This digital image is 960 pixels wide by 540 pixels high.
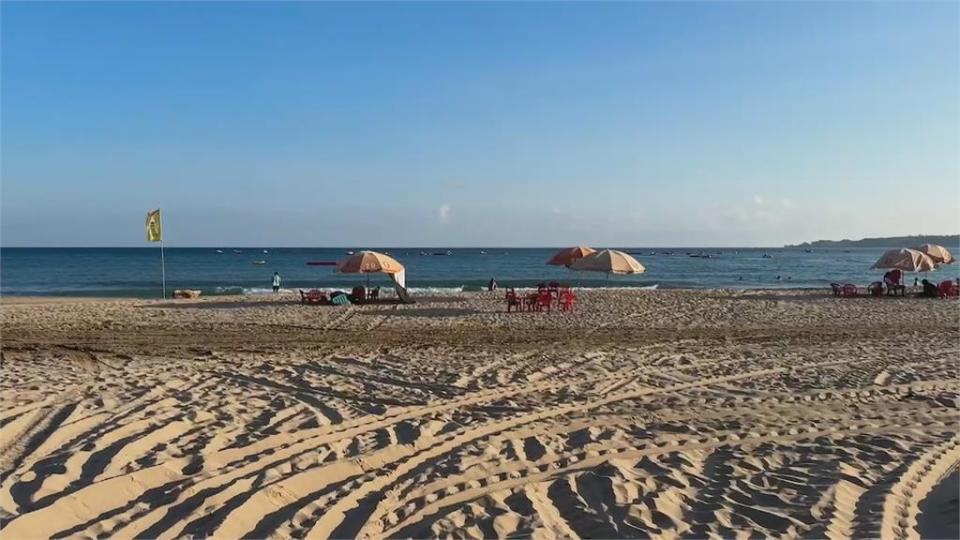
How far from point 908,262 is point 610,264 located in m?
11.0

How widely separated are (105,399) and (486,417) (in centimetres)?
378

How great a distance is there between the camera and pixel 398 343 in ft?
35.6

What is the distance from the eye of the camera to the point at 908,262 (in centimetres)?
2106

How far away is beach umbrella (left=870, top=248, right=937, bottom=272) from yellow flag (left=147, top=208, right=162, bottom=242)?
23693 mm

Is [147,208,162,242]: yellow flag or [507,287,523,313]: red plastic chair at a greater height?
[147,208,162,242]: yellow flag

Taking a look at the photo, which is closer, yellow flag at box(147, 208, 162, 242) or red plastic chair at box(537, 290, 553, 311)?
red plastic chair at box(537, 290, 553, 311)

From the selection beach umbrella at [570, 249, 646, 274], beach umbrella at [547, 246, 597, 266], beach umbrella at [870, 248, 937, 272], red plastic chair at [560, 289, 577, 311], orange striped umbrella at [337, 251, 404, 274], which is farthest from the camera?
beach umbrella at [870, 248, 937, 272]

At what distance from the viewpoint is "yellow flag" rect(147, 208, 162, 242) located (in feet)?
70.6

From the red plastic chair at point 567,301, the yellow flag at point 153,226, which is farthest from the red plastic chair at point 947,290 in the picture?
the yellow flag at point 153,226

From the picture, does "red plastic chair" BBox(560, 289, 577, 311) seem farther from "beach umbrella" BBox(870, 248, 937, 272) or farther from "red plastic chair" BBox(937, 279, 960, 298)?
"red plastic chair" BBox(937, 279, 960, 298)

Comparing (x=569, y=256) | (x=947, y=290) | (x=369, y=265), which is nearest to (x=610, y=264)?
(x=569, y=256)

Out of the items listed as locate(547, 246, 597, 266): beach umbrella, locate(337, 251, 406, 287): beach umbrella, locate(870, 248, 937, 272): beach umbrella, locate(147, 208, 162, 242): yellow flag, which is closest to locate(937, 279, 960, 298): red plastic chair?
locate(870, 248, 937, 272): beach umbrella

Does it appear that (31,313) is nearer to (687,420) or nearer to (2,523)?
(2,523)

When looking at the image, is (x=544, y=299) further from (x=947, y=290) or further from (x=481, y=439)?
(x=947, y=290)
